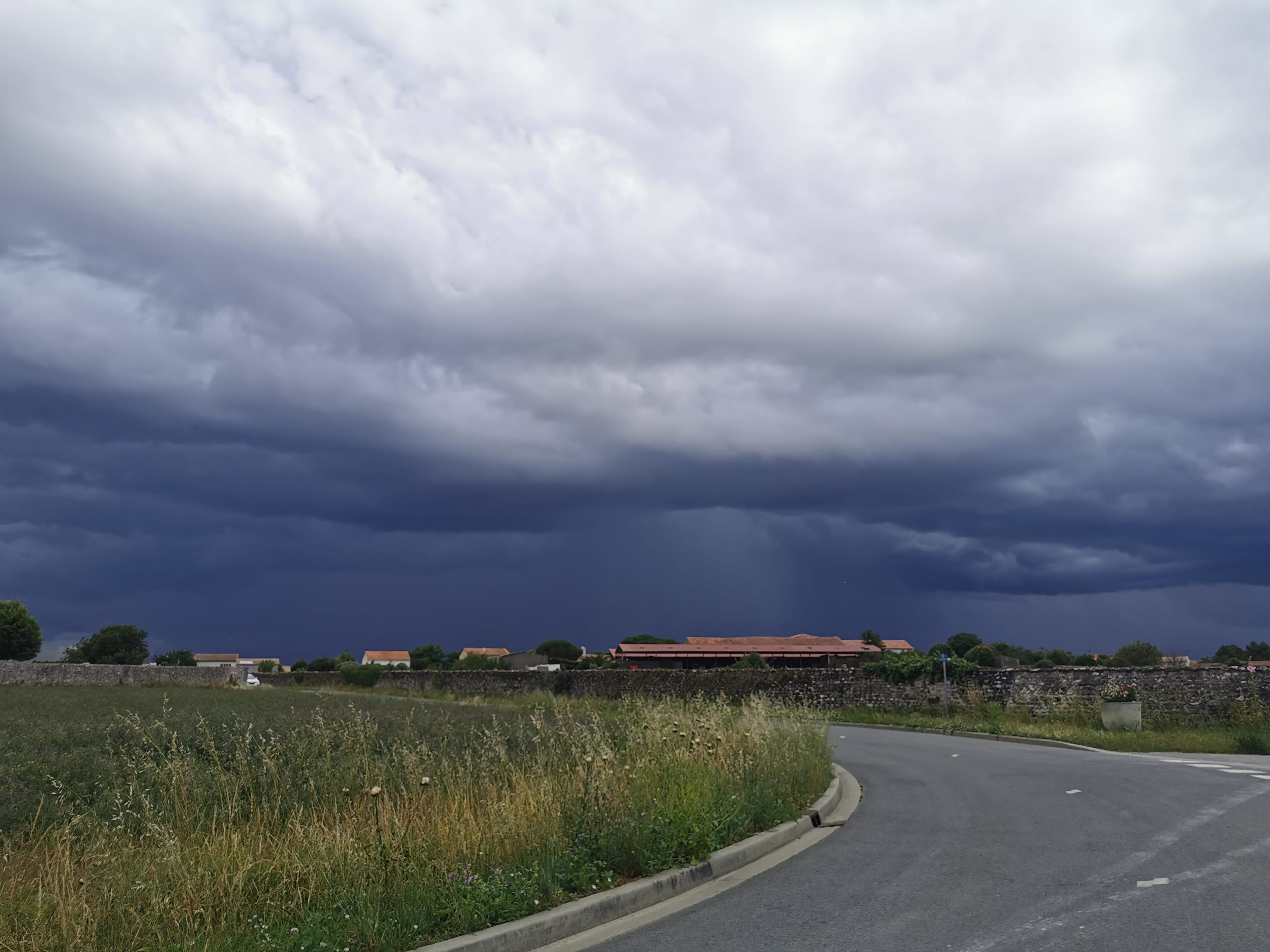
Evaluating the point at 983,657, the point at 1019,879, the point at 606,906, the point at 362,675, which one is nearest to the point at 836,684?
the point at 983,657

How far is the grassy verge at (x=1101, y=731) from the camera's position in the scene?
21672 mm

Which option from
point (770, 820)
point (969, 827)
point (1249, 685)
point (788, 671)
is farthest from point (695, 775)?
point (788, 671)

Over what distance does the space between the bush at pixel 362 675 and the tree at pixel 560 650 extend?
146 ft

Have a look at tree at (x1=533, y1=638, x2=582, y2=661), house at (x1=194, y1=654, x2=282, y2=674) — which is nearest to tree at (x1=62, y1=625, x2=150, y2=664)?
house at (x1=194, y1=654, x2=282, y2=674)

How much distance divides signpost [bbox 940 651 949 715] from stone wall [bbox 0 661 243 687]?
155ft

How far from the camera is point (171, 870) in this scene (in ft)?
21.5

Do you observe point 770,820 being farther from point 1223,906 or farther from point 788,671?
point 788,671

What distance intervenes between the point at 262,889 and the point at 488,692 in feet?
161

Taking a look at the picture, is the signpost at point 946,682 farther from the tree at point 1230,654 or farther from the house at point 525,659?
the house at point 525,659

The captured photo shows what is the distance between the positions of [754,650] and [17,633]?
61.4 metres

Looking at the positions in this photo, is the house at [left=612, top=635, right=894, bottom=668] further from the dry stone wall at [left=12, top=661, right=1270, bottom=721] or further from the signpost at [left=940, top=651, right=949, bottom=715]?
the signpost at [left=940, top=651, right=949, bottom=715]

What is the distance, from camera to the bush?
6756 centimetres

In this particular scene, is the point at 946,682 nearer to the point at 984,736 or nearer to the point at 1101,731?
the point at 984,736

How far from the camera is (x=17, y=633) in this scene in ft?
246
